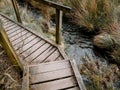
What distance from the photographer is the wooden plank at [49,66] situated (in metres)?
2.92

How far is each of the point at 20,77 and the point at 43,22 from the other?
3277mm

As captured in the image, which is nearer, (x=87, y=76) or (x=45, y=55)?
(x=45, y=55)

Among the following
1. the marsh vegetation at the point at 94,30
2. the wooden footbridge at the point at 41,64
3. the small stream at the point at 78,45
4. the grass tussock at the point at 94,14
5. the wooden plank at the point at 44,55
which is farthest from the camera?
the grass tussock at the point at 94,14

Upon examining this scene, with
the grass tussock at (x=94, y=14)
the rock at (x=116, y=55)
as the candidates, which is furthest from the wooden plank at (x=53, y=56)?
the grass tussock at (x=94, y=14)

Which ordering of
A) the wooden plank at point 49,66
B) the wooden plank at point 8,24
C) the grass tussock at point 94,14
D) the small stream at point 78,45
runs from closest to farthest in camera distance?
1. the wooden plank at point 49,66
2. the wooden plank at point 8,24
3. the small stream at point 78,45
4. the grass tussock at point 94,14

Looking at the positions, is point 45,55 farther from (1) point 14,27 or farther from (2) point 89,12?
(2) point 89,12

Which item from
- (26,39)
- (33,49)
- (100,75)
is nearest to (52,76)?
(33,49)

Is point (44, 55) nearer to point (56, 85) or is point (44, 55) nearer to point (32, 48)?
point (32, 48)

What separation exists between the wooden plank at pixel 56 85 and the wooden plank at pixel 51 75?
3.0 inches

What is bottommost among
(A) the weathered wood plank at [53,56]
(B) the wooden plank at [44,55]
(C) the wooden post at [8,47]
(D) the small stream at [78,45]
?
(D) the small stream at [78,45]

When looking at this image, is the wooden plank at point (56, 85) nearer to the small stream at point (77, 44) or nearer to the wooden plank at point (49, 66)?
the wooden plank at point (49, 66)

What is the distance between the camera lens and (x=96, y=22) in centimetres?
546

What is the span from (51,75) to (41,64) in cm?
30

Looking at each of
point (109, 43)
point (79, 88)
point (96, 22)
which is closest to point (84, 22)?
point (96, 22)
